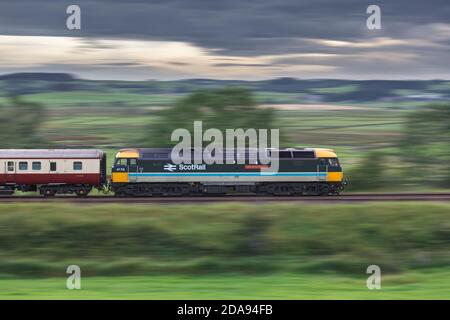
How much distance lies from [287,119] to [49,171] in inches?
4698

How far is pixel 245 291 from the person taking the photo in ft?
→ 86.4

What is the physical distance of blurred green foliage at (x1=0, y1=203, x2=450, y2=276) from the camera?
31672mm

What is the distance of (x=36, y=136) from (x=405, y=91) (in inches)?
5466

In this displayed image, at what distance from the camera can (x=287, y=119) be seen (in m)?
160

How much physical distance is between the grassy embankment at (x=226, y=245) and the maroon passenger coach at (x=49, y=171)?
8.37 m

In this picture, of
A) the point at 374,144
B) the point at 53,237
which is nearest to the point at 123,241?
the point at 53,237

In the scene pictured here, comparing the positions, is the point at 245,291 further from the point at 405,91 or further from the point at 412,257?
the point at 405,91

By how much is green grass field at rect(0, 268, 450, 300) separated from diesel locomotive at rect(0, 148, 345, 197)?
1466 centimetres

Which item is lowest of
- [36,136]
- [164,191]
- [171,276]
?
[171,276]

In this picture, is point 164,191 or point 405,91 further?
point 405,91

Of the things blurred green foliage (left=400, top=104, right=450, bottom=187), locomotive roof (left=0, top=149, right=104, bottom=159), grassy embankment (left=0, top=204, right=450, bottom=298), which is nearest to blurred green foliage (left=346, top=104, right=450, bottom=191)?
blurred green foliage (left=400, top=104, right=450, bottom=187)

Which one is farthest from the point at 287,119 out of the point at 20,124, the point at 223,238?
Answer: the point at 223,238

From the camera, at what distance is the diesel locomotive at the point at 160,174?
44.2 m

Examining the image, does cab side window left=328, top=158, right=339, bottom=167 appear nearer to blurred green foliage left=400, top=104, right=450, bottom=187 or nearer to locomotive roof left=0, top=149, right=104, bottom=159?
blurred green foliage left=400, top=104, right=450, bottom=187
